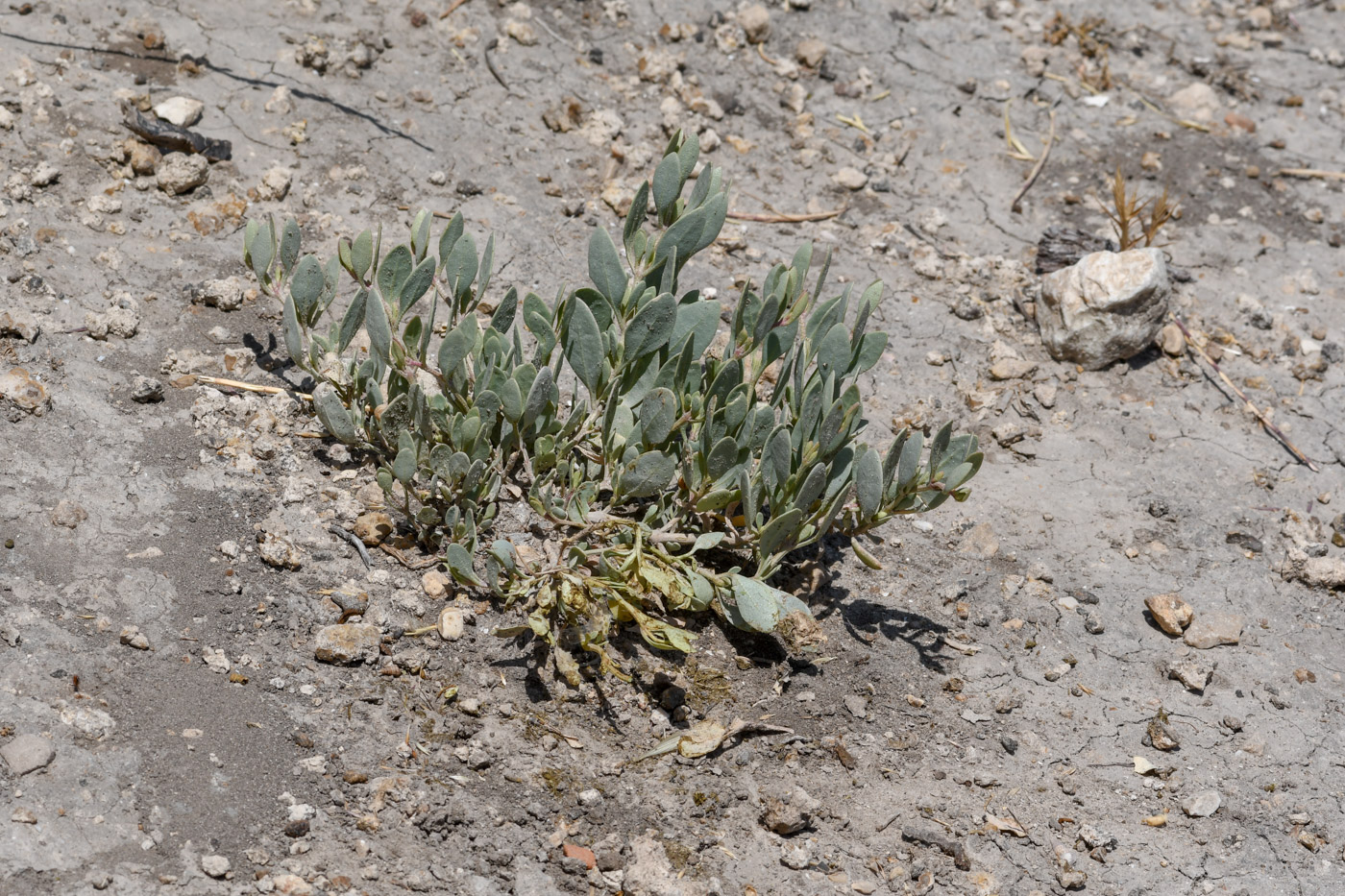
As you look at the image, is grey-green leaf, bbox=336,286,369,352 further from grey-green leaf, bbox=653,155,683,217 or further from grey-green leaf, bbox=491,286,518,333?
grey-green leaf, bbox=653,155,683,217

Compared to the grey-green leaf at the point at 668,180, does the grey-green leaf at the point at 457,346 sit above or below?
below

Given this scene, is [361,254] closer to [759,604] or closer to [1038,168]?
[759,604]

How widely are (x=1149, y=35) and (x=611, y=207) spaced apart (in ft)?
10.2

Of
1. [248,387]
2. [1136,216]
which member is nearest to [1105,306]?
[1136,216]

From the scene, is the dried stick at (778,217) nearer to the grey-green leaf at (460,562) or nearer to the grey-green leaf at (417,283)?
the grey-green leaf at (417,283)

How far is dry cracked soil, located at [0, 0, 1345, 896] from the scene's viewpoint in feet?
7.07

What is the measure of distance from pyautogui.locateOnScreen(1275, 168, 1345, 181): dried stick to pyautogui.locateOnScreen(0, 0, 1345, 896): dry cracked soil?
1cm

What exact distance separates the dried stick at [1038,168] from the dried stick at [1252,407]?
78cm

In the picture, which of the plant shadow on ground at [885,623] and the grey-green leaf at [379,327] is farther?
the plant shadow on ground at [885,623]

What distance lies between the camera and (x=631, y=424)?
2.70 metres

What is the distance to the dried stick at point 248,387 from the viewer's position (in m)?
2.84

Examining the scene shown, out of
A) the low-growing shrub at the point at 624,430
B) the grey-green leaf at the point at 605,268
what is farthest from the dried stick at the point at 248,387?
the grey-green leaf at the point at 605,268

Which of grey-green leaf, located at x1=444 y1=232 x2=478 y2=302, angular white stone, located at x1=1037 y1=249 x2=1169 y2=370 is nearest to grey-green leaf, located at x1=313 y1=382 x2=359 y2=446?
grey-green leaf, located at x1=444 y1=232 x2=478 y2=302

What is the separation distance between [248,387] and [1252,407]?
10.7 ft
